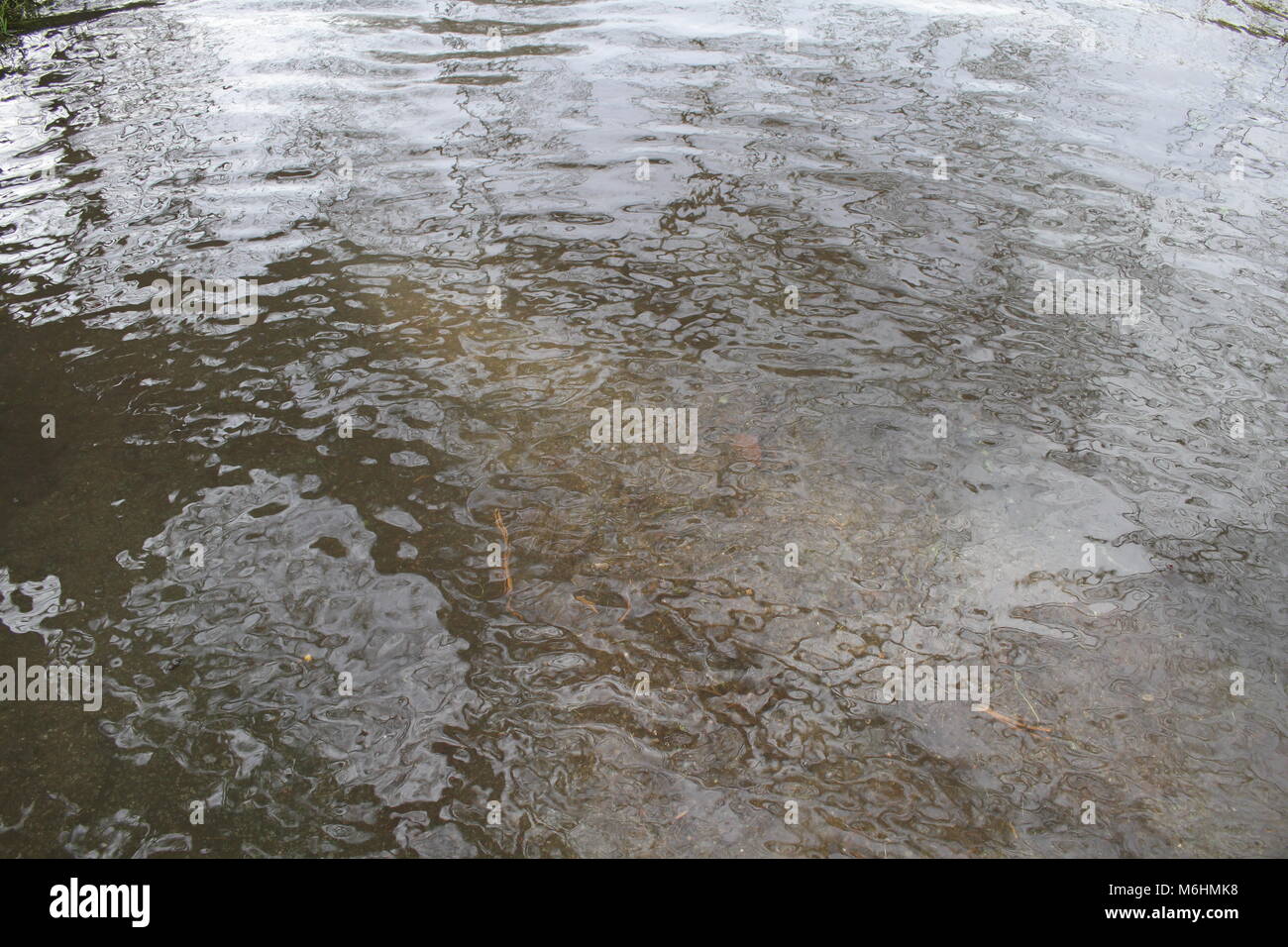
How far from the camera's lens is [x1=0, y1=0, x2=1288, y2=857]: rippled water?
3.16 metres

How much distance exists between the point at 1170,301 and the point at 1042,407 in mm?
1682

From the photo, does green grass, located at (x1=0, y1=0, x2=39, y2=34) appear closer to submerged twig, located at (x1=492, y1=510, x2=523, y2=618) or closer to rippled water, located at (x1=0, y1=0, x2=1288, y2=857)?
rippled water, located at (x1=0, y1=0, x2=1288, y2=857)

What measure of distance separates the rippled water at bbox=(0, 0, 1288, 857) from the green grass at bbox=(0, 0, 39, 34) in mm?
2805

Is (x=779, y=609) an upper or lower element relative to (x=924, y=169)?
lower

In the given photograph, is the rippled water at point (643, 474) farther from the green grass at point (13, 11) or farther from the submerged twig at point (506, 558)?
the green grass at point (13, 11)

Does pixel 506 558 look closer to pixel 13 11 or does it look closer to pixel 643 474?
pixel 643 474

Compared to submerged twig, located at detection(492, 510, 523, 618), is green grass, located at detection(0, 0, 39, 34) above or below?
above

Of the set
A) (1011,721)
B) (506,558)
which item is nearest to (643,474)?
(506,558)

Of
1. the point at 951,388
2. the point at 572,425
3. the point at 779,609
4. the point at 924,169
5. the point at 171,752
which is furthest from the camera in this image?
the point at 924,169

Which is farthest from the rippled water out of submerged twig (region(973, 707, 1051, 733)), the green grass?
the green grass

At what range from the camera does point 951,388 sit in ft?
16.4

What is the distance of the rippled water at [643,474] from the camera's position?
10.4 ft
